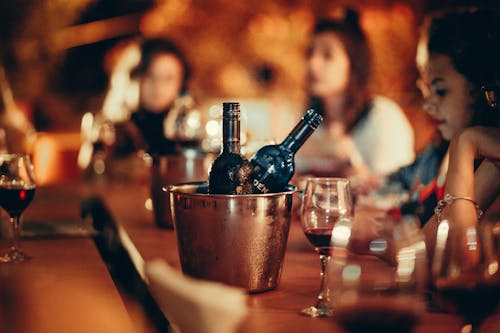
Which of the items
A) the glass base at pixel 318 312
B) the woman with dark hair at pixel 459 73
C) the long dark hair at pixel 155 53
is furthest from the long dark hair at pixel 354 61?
the glass base at pixel 318 312

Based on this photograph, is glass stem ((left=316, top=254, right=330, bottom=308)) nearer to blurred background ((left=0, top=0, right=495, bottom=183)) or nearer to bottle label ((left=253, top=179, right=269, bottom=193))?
bottle label ((left=253, top=179, right=269, bottom=193))

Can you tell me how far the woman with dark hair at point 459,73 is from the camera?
4.95 ft

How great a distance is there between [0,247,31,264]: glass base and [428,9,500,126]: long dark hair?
105 cm

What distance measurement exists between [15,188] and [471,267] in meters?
0.96

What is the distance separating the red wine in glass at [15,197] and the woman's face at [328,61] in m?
2.98

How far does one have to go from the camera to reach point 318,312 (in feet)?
2.97

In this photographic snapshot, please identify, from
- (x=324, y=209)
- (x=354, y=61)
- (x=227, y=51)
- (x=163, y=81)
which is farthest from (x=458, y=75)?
(x=227, y=51)

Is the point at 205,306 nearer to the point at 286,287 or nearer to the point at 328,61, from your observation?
the point at 286,287

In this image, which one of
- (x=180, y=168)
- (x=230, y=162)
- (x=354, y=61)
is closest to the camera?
(x=230, y=162)

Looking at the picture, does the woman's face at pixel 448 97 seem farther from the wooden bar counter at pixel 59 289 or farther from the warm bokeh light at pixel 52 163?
the warm bokeh light at pixel 52 163

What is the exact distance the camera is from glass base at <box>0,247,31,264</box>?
1328 mm

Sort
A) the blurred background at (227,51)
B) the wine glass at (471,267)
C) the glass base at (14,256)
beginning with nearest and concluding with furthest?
the wine glass at (471,267) → the glass base at (14,256) → the blurred background at (227,51)

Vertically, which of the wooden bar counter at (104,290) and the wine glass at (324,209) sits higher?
the wine glass at (324,209)

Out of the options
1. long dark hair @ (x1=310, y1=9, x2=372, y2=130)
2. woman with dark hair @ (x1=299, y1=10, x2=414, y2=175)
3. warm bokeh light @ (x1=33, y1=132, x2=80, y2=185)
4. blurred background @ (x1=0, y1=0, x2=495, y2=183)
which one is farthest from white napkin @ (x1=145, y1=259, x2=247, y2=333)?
blurred background @ (x1=0, y1=0, x2=495, y2=183)
